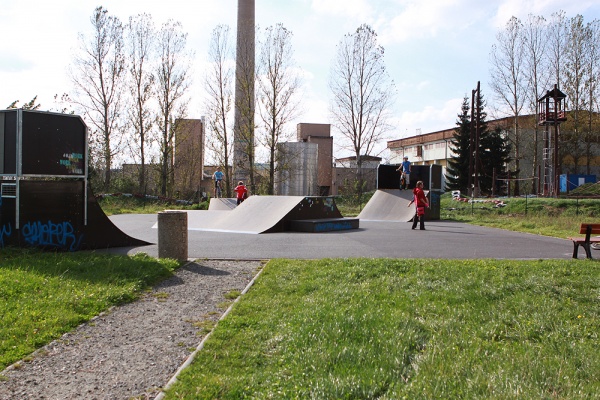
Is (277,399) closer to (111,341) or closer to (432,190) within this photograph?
(111,341)

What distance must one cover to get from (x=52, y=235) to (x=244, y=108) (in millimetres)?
28914

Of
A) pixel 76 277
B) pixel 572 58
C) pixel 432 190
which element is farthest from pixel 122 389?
pixel 572 58

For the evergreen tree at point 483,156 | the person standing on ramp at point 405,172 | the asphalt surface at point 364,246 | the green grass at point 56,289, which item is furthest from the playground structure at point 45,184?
the evergreen tree at point 483,156

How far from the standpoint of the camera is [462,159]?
50250mm

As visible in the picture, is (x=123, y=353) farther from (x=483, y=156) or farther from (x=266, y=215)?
(x=483, y=156)

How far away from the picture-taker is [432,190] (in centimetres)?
2459

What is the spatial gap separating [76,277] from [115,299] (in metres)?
1.33

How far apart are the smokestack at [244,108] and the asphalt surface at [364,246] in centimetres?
2274

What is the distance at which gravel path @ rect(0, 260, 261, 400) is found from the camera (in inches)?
154

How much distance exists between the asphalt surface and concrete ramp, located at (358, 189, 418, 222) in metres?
7.02

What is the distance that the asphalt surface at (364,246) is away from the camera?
10852 mm

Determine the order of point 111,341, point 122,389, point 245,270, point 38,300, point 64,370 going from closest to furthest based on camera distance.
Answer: point 122,389
point 64,370
point 111,341
point 38,300
point 245,270

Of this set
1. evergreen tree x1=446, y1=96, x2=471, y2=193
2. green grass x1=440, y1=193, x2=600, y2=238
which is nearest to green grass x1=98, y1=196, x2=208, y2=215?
green grass x1=440, y1=193, x2=600, y2=238

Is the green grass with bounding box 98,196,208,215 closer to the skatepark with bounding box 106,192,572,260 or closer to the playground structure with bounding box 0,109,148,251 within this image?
the skatepark with bounding box 106,192,572,260
